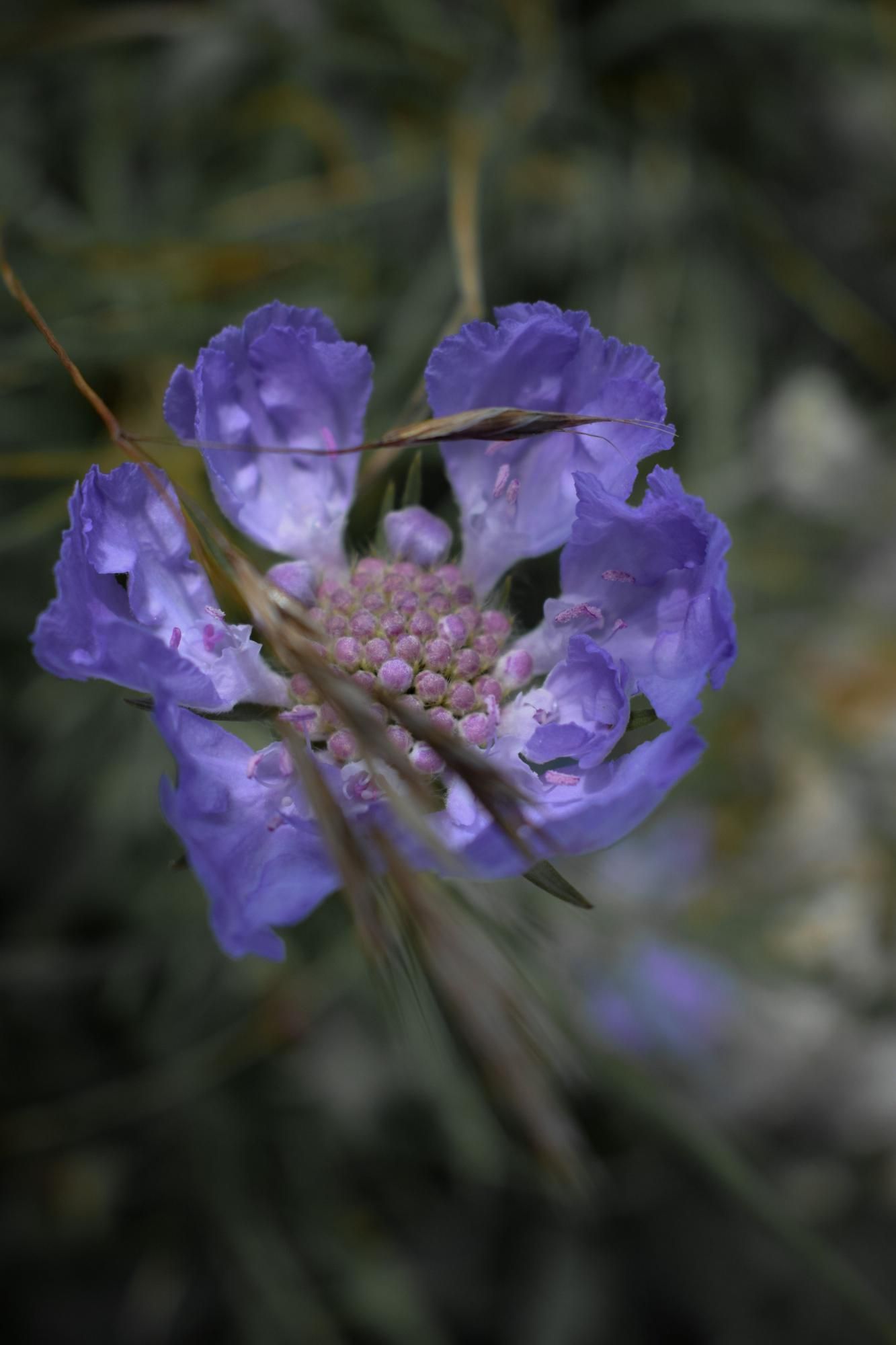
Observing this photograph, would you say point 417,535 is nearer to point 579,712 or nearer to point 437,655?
point 437,655

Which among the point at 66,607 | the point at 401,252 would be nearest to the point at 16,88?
the point at 401,252

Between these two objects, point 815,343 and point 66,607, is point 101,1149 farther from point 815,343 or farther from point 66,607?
point 815,343

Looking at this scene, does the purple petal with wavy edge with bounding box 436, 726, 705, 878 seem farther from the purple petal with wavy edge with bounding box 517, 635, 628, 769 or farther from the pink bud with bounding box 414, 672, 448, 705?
the pink bud with bounding box 414, 672, 448, 705

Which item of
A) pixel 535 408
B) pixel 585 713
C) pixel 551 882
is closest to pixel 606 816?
pixel 551 882

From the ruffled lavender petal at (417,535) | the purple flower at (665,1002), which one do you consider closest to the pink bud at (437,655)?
the ruffled lavender petal at (417,535)

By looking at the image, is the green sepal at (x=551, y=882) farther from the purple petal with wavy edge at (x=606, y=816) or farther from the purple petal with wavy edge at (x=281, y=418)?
the purple petal with wavy edge at (x=281, y=418)

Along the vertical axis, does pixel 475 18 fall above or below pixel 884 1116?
above
